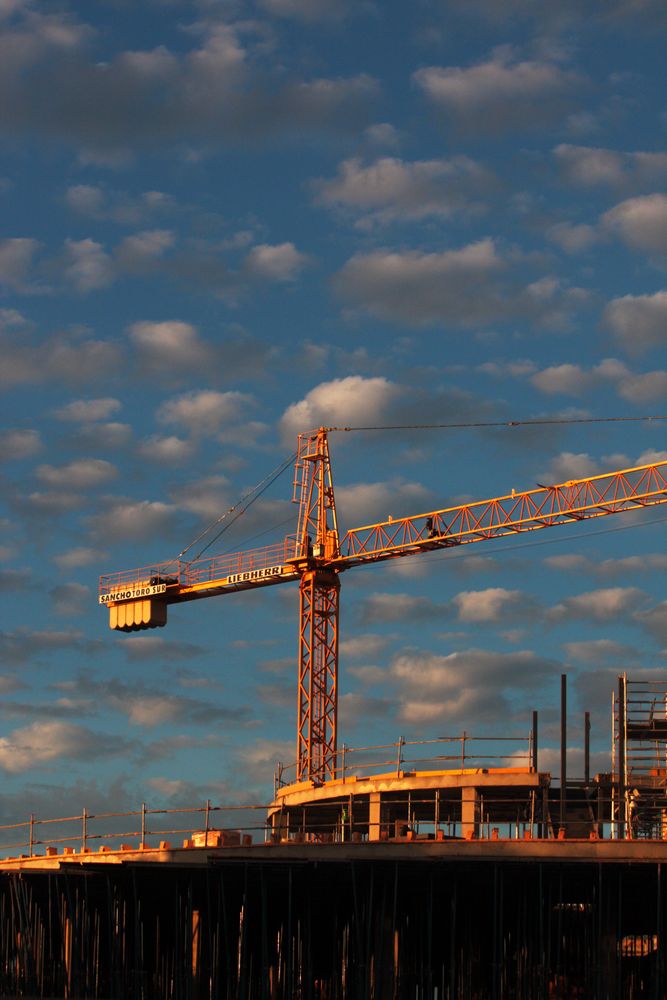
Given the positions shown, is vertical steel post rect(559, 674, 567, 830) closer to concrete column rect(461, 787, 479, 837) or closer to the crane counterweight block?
concrete column rect(461, 787, 479, 837)

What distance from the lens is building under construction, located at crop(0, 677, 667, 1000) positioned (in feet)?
132

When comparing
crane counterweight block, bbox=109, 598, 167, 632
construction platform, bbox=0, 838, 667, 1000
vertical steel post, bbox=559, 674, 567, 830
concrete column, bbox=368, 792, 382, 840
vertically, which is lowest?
construction platform, bbox=0, 838, 667, 1000

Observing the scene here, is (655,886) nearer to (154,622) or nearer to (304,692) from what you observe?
(304,692)

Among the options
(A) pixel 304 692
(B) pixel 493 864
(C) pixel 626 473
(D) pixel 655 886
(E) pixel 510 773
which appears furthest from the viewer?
(A) pixel 304 692

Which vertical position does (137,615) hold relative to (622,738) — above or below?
above

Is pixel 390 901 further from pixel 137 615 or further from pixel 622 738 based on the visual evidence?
pixel 137 615

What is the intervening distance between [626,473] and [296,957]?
132 feet

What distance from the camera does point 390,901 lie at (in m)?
43.1

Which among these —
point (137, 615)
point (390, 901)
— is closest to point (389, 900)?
point (390, 901)

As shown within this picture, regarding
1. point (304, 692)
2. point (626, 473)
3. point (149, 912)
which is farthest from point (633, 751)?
point (304, 692)

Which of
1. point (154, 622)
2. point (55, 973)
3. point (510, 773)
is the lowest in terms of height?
point (55, 973)

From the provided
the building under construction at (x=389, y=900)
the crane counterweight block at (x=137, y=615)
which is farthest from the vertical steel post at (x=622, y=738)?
the crane counterweight block at (x=137, y=615)

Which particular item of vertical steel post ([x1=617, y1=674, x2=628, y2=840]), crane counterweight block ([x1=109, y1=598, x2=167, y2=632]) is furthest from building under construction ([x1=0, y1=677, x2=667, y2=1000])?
crane counterweight block ([x1=109, y1=598, x2=167, y2=632])

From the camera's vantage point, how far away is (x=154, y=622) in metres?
96.2
